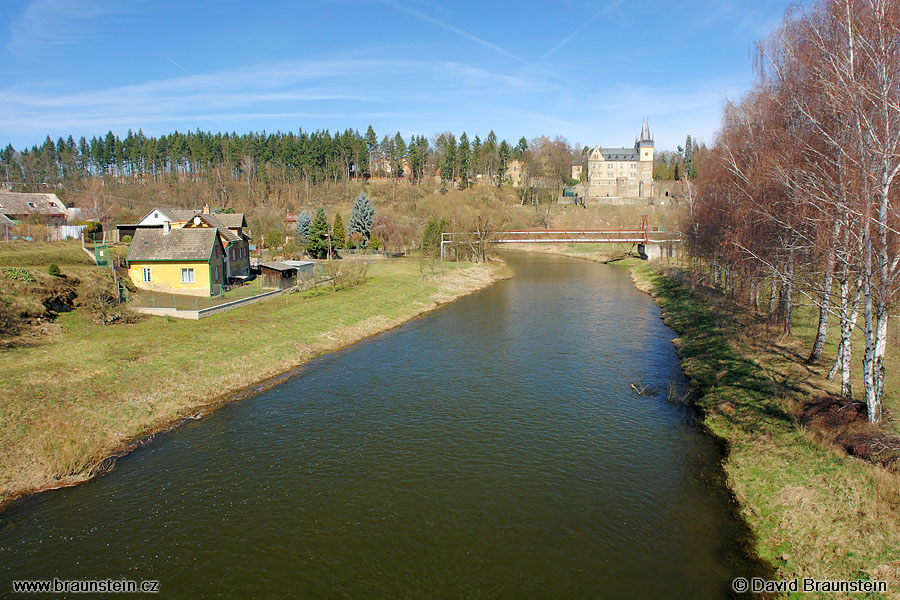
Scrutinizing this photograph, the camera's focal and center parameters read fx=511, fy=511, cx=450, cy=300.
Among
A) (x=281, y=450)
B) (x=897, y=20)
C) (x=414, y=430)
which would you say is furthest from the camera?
(x=414, y=430)

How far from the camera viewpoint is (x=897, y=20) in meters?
13.5

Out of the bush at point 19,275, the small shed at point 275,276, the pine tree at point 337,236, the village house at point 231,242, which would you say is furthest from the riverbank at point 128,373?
the pine tree at point 337,236

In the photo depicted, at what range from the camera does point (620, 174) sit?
125 metres

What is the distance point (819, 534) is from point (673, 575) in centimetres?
368

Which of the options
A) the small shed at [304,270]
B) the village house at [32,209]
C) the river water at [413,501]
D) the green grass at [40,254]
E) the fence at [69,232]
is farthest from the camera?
the village house at [32,209]

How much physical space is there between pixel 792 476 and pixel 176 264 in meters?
40.1

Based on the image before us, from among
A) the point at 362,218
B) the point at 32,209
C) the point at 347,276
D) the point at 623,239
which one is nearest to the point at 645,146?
the point at 623,239

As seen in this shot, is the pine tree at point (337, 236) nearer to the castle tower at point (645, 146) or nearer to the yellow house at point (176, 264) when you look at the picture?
the yellow house at point (176, 264)

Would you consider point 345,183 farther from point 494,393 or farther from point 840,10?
point 840,10

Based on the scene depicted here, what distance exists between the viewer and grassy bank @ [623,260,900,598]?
11297 mm

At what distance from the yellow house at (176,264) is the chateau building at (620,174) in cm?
10286

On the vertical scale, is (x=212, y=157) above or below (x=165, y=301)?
above

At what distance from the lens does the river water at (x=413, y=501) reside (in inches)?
466

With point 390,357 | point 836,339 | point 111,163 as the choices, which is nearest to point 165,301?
point 390,357
